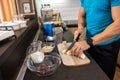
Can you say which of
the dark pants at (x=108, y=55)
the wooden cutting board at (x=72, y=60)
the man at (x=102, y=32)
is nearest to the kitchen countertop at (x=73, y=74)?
the wooden cutting board at (x=72, y=60)

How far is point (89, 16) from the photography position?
1419 millimetres

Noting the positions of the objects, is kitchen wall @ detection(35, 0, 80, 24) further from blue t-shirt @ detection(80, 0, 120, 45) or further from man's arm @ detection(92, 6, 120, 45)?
man's arm @ detection(92, 6, 120, 45)

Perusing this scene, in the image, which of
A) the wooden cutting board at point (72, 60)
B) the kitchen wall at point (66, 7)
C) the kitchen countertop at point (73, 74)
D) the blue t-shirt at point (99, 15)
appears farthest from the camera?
the kitchen wall at point (66, 7)

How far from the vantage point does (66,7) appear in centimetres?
332

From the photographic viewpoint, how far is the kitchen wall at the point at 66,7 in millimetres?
3278

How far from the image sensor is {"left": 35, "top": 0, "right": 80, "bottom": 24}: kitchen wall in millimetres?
3278

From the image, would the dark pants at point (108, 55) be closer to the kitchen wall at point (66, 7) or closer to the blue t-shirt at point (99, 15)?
the blue t-shirt at point (99, 15)

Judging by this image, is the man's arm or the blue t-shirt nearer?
the man's arm

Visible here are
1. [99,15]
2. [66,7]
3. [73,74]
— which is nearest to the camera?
[73,74]

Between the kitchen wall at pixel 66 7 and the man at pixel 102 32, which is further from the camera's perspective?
the kitchen wall at pixel 66 7

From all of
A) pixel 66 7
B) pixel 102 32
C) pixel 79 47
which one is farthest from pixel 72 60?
pixel 66 7

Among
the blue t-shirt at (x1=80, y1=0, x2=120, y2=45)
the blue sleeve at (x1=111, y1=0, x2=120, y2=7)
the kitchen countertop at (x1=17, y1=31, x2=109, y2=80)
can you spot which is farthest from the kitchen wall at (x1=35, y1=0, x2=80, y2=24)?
the kitchen countertop at (x1=17, y1=31, x2=109, y2=80)

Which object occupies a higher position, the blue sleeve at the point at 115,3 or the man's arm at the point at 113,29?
the blue sleeve at the point at 115,3

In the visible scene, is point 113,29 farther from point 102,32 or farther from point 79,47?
point 79,47
